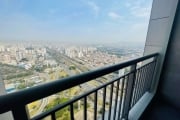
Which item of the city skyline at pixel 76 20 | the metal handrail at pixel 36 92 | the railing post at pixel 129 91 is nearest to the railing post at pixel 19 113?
the metal handrail at pixel 36 92

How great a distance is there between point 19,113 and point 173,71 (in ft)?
8.60

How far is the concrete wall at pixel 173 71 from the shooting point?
6.88ft

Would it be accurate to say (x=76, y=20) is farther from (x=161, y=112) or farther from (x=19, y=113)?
(x=161, y=112)

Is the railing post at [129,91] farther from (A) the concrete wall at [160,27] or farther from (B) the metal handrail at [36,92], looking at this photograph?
(A) the concrete wall at [160,27]

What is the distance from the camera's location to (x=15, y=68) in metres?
0.68

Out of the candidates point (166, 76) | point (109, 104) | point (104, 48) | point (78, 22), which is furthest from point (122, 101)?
point (166, 76)

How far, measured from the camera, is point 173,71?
2236 millimetres

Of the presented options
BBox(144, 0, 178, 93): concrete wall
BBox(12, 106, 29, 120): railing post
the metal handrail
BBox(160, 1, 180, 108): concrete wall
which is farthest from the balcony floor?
BBox(12, 106, 29, 120): railing post

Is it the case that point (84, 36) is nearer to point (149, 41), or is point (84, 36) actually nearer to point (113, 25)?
point (113, 25)

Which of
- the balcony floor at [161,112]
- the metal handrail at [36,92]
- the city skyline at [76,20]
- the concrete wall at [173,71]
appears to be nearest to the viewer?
the metal handrail at [36,92]

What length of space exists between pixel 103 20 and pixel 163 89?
1.93 meters

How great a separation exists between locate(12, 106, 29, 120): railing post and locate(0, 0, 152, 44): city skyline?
45 cm

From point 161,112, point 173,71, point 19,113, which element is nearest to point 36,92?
point 19,113

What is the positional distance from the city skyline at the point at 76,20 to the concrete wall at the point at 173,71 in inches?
20.0
